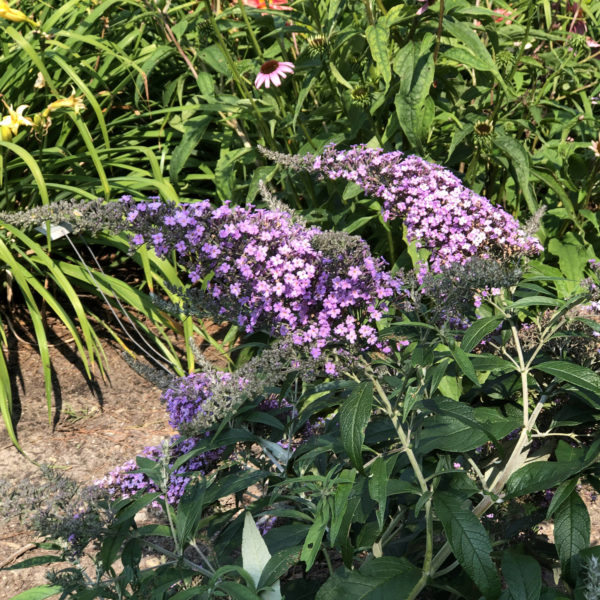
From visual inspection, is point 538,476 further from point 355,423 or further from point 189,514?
point 189,514

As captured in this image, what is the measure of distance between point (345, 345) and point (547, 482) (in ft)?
1.63

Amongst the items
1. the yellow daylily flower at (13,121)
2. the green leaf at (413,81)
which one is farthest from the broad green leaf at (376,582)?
the yellow daylily flower at (13,121)

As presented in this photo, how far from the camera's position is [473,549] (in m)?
1.16

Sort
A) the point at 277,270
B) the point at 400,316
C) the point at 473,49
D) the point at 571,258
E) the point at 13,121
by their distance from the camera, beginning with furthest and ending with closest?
the point at 13,121
the point at 571,258
the point at 473,49
the point at 400,316
the point at 277,270

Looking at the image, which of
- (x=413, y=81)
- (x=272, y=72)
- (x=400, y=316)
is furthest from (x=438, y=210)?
(x=272, y=72)

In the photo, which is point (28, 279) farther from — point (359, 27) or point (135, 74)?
point (359, 27)

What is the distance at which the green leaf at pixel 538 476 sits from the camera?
131 cm

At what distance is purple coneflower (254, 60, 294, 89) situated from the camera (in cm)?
300

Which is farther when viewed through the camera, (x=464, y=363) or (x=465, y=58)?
(x=465, y=58)

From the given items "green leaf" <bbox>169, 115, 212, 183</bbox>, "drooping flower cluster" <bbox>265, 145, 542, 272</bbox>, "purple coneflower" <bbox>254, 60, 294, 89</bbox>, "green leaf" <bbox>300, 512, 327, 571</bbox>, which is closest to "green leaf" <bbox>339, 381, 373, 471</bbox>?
"green leaf" <bbox>300, 512, 327, 571</bbox>

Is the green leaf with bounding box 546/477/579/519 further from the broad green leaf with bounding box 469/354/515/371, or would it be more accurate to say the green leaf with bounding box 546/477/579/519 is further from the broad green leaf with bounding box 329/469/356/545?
the broad green leaf with bounding box 329/469/356/545

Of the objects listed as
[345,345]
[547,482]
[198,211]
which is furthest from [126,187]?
[547,482]

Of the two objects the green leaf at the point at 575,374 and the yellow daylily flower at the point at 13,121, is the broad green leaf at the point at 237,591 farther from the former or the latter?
the yellow daylily flower at the point at 13,121

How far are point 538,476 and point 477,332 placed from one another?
301mm
